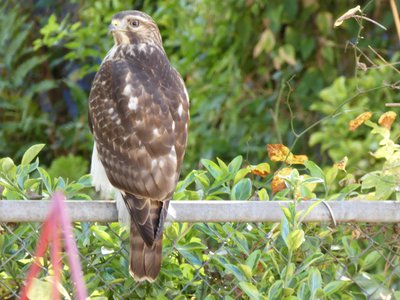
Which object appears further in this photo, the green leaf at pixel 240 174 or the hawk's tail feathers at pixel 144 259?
the green leaf at pixel 240 174

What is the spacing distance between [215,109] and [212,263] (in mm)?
3638

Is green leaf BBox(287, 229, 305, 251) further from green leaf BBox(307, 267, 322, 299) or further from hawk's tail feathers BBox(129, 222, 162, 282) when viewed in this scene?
→ hawk's tail feathers BBox(129, 222, 162, 282)

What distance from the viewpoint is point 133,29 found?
4.28 meters

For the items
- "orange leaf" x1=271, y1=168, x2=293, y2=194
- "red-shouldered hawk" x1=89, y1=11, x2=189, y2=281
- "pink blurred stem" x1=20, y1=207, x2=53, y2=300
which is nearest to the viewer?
"pink blurred stem" x1=20, y1=207, x2=53, y2=300

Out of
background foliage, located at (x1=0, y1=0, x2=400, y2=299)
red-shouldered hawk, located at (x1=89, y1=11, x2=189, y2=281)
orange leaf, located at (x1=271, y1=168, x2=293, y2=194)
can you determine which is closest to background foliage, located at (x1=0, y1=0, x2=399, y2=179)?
background foliage, located at (x1=0, y1=0, x2=400, y2=299)

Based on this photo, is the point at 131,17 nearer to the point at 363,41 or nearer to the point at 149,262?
the point at 149,262

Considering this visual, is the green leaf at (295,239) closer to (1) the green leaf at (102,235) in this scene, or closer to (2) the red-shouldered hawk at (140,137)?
(2) the red-shouldered hawk at (140,137)

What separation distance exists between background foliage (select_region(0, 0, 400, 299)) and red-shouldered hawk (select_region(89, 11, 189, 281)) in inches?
2.9

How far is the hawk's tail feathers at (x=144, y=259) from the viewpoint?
9.20ft

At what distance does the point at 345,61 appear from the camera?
6.51 m

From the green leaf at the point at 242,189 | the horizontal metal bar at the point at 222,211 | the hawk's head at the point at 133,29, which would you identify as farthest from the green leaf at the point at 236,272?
the hawk's head at the point at 133,29

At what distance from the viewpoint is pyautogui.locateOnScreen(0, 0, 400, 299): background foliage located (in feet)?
9.57

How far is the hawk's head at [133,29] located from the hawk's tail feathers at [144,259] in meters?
1.39

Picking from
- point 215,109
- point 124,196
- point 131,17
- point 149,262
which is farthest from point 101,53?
point 149,262
